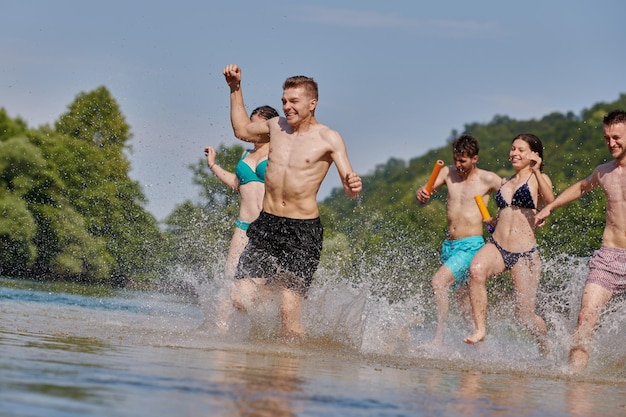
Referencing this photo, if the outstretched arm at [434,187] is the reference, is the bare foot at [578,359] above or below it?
below

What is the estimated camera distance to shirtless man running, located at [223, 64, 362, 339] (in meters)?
9.38

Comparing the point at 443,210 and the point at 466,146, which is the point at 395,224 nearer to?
the point at 443,210

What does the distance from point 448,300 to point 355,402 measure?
19.6 ft

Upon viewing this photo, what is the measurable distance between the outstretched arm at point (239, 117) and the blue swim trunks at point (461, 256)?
91.4 inches

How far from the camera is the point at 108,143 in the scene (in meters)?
60.4

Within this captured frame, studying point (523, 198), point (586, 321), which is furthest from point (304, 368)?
point (523, 198)

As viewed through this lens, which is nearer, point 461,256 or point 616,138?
point 616,138

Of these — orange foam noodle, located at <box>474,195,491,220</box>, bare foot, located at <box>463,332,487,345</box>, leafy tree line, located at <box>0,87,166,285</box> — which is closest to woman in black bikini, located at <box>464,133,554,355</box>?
orange foam noodle, located at <box>474,195,491,220</box>

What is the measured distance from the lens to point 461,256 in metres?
11.4

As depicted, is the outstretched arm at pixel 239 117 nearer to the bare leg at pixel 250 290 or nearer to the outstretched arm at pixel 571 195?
the bare leg at pixel 250 290

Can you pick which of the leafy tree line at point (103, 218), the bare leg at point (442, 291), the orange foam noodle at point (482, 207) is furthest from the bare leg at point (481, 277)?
the leafy tree line at point (103, 218)

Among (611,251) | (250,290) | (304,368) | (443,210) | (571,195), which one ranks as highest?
(443,210)

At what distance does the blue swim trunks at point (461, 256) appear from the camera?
448 inches

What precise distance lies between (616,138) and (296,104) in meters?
2.36
